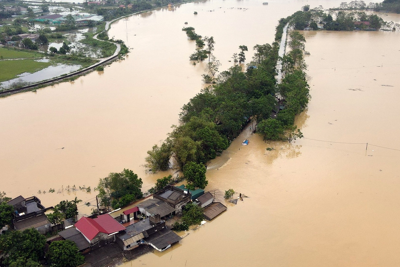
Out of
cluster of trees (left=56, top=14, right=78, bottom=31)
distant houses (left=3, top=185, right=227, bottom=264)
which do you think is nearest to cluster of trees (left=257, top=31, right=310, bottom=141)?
distant houses (left=3, top=185, right=227, bottom=264)

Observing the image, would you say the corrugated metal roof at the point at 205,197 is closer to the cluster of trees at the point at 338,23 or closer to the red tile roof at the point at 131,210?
the red tile roof at the point at 131,210

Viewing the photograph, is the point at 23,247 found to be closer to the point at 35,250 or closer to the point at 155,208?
the point at 35,250

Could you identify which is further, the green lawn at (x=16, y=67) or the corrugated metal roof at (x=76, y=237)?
the green lawn at (x=16, y=67)

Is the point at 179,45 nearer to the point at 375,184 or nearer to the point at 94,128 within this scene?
the point at 94,128

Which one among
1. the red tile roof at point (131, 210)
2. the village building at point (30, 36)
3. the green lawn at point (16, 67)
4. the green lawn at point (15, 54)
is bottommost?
the red tile roof at point (131, 210)

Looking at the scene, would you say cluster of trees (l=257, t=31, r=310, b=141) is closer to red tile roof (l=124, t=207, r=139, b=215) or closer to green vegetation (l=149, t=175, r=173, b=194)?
green vegetation (l=149, t=175, r=173, b=194)

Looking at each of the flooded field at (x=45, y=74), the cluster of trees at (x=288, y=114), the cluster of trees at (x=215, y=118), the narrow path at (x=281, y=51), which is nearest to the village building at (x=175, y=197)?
the cluster of trees at (x=215, y=118)

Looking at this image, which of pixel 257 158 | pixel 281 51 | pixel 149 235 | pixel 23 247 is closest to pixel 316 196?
pixel 257 158
